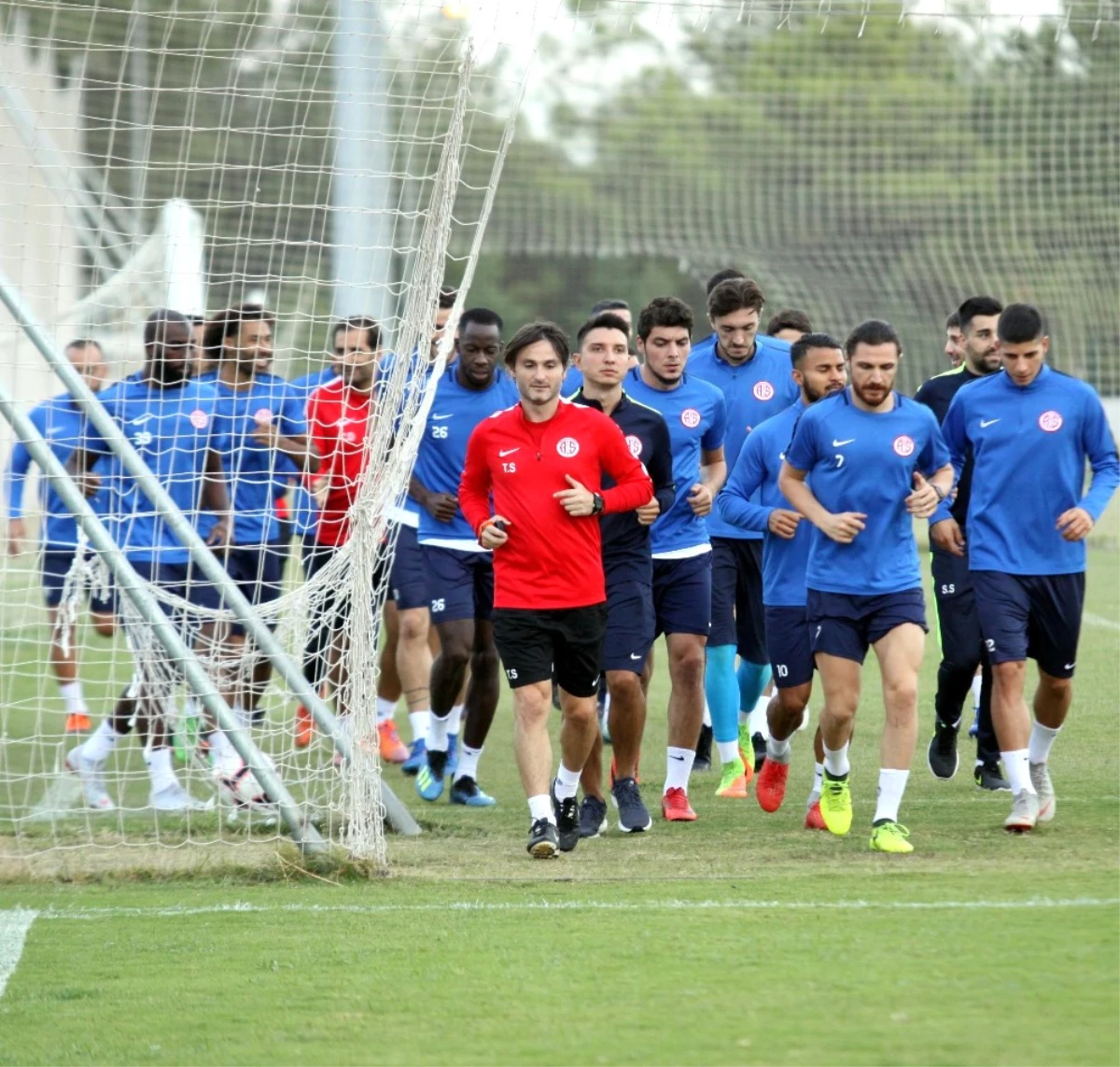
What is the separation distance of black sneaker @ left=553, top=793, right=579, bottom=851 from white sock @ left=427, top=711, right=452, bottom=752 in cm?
191

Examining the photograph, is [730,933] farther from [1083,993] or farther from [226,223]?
[226,223]

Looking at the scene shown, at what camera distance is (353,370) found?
31.8 feet

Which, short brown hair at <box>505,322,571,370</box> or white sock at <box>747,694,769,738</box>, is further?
white sock at <box>747,694,769,738</box>

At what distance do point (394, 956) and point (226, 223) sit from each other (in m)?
8.63

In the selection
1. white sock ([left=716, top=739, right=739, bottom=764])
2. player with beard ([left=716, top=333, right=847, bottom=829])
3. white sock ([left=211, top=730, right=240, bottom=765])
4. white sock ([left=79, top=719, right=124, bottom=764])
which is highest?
player with beard ([left=716, top=333, right=847, bottom=829])

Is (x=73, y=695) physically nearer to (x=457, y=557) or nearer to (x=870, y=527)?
(x=457, y=557)

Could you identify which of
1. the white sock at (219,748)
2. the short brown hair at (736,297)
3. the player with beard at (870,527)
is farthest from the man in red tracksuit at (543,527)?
the short brown hair at (736,297)

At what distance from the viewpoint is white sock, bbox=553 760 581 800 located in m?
8.16

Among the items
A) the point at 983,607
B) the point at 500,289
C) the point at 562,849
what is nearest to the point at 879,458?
the point at 983,607

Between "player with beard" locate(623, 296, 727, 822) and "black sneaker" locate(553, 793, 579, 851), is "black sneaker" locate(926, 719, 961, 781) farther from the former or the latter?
"black sneaker" locate(553, 793, 579, 851)

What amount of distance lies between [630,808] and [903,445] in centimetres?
200

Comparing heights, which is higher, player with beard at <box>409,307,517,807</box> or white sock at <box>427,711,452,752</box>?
player with beard at <box>409,307,517,807</box>

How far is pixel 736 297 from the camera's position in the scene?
9.81 metres

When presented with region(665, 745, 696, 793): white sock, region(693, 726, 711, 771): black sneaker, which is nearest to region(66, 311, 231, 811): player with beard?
region(665, 745, 696, 793): white sock
